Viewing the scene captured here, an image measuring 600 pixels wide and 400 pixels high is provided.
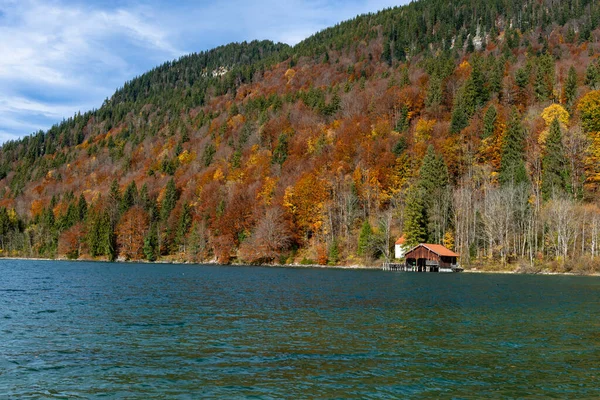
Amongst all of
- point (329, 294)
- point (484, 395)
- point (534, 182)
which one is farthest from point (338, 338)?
point (534, 182)

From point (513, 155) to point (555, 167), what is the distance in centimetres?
985

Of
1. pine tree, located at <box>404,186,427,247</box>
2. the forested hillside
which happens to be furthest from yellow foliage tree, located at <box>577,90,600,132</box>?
pine tree, located at <box>404,186,427,247</box>

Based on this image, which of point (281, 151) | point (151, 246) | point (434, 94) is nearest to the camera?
point (151, 246)

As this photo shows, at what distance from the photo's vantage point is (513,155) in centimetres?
10325

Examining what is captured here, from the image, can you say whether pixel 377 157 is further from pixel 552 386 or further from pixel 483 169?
pixel 552 386

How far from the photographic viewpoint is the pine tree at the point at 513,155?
98188 millimetres

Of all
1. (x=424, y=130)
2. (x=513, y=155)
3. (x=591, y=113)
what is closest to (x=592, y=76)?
(x=591, y=113)

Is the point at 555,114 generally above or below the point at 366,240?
above

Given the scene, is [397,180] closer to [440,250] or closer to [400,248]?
[400,248]

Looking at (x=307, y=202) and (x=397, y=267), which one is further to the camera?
(x=307, y=202)

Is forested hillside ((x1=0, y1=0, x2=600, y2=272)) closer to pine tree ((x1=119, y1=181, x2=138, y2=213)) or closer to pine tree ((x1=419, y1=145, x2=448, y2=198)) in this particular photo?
pine tree ((x1=419, y1=145, x2=448, y2=198))

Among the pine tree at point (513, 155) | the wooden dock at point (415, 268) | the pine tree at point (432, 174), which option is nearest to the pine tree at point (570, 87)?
the pine tree at point (513, 155)

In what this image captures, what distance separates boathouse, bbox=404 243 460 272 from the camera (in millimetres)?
92006

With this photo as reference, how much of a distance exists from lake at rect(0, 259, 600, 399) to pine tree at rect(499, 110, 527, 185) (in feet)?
202
